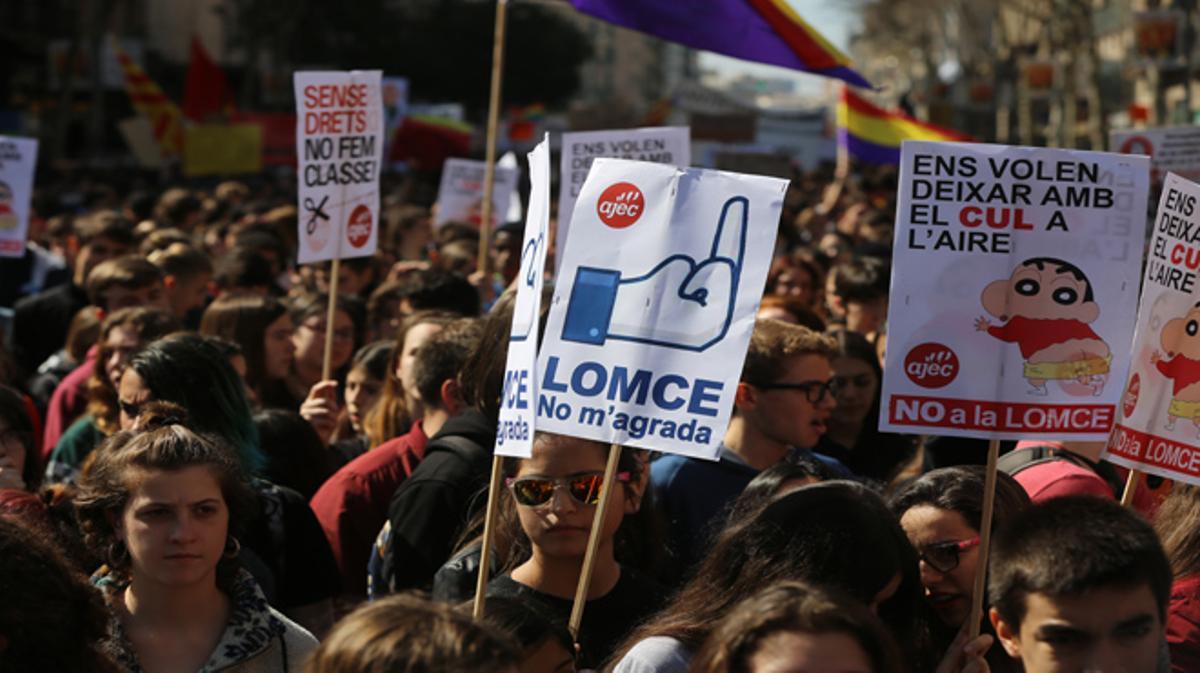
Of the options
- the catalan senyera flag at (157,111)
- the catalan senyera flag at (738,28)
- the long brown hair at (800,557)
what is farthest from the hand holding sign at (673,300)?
the catalan senyera flag at (157,111)

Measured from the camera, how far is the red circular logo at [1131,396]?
461 cm

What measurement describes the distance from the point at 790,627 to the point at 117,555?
1630 mm

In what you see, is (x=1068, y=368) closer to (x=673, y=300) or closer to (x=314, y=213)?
(x=673, y=300)

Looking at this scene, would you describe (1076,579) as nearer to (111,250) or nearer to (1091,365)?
(1091,365)

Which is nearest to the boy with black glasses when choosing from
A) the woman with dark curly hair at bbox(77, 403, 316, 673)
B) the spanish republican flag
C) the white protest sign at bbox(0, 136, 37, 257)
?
the woman with dark curly hair at bbox(77, 403, 316, 673)

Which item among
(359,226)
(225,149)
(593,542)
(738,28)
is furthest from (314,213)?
(225,149)

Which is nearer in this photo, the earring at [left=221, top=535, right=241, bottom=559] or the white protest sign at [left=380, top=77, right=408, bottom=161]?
the earring at [left=221, top=535, right=241, bottom=559]

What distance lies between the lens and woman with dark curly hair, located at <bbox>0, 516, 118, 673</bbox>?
3.06m

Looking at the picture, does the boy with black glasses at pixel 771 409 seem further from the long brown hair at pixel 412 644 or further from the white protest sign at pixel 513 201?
the white protest sign at pixel 513 201

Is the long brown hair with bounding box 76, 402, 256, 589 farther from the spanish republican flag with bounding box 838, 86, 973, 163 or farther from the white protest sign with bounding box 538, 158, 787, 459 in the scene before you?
the spanish republican flag with bounding box 838, 86, 973, 163

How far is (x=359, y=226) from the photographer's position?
7832 mm

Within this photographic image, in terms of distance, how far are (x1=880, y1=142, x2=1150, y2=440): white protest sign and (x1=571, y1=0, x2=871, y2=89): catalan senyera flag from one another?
3592 mm

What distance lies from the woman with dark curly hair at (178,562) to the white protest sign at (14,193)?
6.81 m

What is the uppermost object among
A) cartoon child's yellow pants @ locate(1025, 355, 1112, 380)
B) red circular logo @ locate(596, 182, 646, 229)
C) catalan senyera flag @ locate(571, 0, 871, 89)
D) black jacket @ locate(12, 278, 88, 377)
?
catalan senyera flag @ locate(571, 0, 871, 89)
